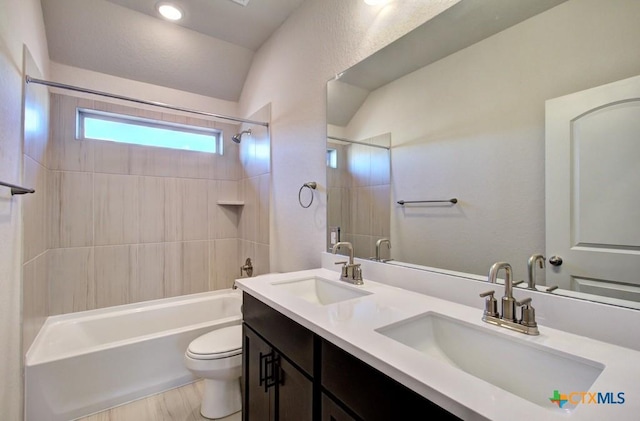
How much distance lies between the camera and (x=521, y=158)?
998 mm

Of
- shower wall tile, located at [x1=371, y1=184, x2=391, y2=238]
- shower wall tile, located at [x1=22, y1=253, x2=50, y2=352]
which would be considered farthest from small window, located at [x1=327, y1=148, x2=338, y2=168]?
shower wall tile, located at [x1=22, y1=253, x2=50, y2=352]

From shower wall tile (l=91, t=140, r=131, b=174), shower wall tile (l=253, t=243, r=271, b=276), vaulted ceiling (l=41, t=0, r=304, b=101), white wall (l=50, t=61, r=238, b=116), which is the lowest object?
shower wall tile (l=253, t=243, r=271, b=276)

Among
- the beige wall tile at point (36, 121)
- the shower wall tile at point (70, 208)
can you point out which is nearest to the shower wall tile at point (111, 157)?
the shower wall tile at point (70, 208)

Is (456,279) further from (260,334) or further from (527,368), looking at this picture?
(260,334)

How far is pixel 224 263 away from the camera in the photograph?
3.00 m

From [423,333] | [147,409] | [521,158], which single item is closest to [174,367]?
[147,409]

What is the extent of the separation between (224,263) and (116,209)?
1.08 metres

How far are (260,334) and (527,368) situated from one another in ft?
3.18

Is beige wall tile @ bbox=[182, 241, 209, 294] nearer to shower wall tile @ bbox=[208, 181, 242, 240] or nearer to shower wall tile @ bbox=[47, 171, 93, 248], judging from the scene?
shower wall tile @ bbox=[208, 181, 242, 240]

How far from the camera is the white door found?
2.54ft

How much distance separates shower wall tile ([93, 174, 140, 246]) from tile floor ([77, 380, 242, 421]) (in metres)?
1.27

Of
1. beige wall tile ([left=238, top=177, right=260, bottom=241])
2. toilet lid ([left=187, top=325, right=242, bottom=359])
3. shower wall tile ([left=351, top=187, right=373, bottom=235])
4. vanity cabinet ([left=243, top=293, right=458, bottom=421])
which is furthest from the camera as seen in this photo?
beige wall tile ([left=238, top=177, right=260, bottom=241])

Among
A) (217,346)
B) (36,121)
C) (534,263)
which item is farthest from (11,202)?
(534,263)

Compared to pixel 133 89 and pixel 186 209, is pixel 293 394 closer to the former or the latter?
pixel 186 209
